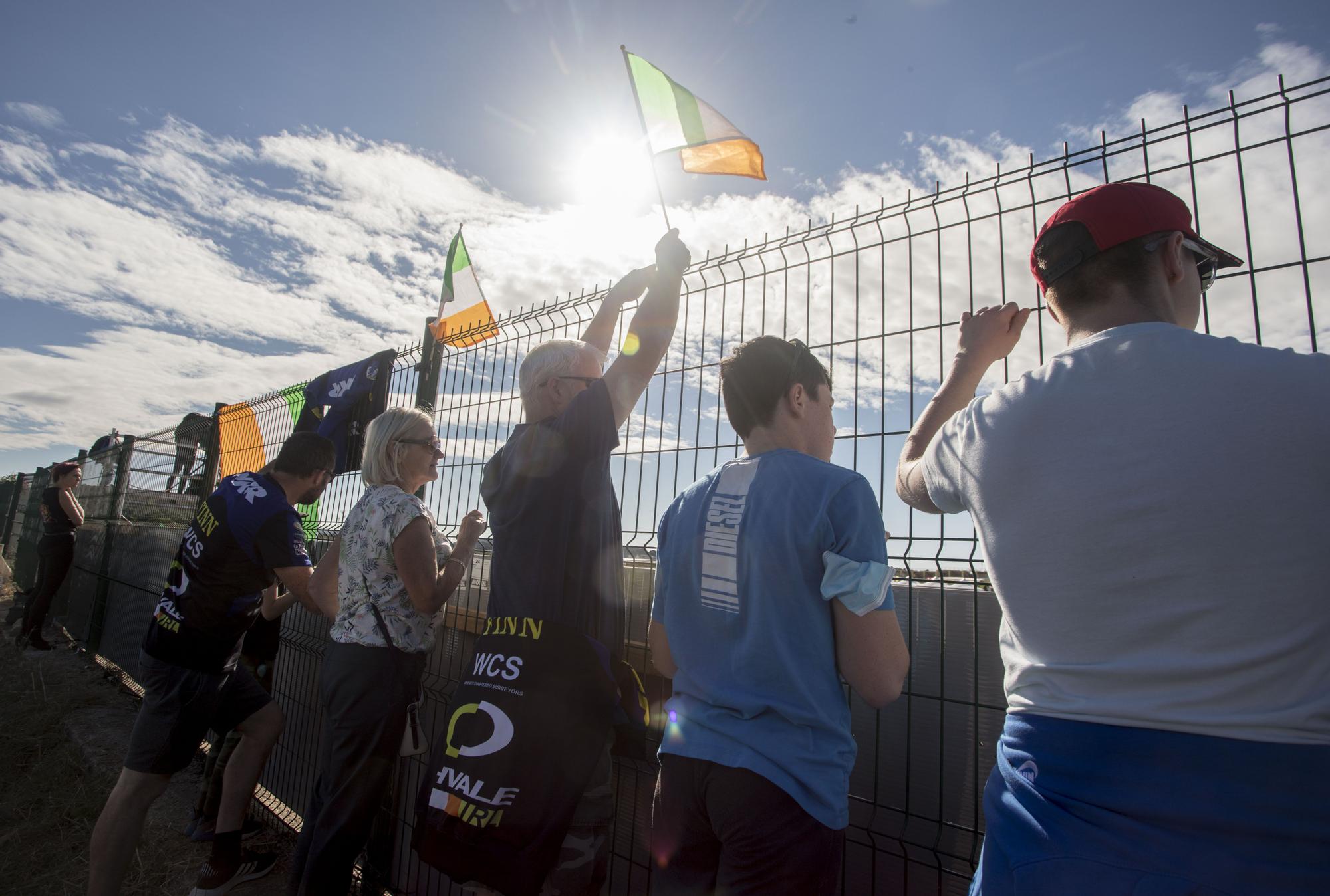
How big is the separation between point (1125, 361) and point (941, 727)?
1.13 metres

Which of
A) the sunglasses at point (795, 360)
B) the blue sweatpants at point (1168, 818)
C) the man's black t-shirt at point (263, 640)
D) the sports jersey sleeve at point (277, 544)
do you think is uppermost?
the sunglasses at point (795, 360)

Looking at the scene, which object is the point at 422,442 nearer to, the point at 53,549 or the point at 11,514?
the point at 53,549

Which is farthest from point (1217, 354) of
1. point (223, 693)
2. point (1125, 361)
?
point (223, 693)

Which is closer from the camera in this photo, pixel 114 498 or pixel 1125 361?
pixel 1125 361

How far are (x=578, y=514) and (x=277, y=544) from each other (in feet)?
6.33

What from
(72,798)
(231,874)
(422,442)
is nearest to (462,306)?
(422,442)

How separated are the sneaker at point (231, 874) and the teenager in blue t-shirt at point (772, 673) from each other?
8.88 feet

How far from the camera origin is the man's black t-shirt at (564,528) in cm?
178

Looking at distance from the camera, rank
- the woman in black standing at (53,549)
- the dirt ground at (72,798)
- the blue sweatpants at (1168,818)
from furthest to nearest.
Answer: the woman in black standing at (53,549) → the dirt ground at (72,798) → the blue sweatpants at (1168,818)

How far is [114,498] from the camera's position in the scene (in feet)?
25.4

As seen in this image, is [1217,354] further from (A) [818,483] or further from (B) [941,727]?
(B) [941,727]

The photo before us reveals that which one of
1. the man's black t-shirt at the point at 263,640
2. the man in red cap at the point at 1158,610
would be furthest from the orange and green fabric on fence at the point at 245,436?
the man in red cap at the point at 1158,610

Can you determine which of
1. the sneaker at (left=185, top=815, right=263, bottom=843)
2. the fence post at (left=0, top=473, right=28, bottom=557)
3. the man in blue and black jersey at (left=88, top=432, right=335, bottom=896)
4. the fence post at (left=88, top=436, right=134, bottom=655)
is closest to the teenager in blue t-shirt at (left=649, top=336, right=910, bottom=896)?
the man in blue and black jersey at (left=88, top=432, right=335, bottom=896)

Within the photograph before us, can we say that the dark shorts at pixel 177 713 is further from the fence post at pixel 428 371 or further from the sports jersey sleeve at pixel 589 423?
the sports jersey sleeve at pixel 589 423
